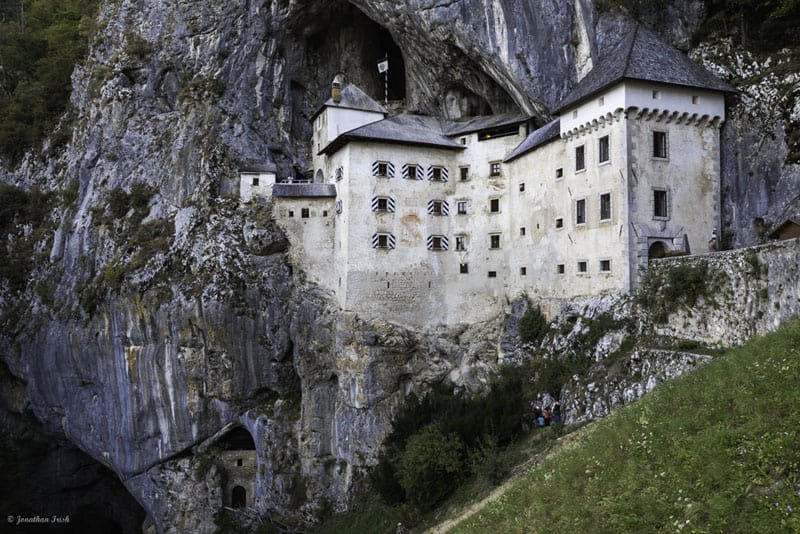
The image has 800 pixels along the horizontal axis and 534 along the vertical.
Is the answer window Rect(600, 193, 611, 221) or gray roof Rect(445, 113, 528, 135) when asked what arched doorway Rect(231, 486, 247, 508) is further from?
window Rect(600, 193, 611, 221)

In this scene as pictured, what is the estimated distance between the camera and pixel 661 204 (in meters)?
24.8

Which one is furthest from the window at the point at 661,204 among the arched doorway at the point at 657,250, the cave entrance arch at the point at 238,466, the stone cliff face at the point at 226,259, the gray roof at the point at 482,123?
the cave entrance arch at the point at 238,466

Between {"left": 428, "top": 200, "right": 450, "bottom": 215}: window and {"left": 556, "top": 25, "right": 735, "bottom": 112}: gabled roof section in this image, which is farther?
{"left": 428, "top": 200, "right": 450, "bottom": 215}: window

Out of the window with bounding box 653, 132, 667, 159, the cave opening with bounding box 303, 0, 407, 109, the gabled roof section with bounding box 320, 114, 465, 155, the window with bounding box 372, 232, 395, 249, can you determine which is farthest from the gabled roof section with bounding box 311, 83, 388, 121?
the window with bounding box 653, 132, 667, 159

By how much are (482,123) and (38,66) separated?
139 feet

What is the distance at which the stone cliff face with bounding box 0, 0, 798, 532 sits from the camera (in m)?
32.3

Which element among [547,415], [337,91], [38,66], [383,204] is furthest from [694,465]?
[38,66]

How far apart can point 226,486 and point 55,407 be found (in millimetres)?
14869

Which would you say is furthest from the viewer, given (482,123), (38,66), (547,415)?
(38,66)

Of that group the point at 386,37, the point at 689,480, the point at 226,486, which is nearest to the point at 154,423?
the point at 226,486

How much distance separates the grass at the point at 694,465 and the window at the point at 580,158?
603 inches

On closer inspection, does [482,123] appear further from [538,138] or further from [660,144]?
[660,144]

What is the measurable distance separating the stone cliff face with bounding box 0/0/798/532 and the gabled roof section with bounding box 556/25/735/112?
9.47 ft

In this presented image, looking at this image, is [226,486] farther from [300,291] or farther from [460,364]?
[460,364]
